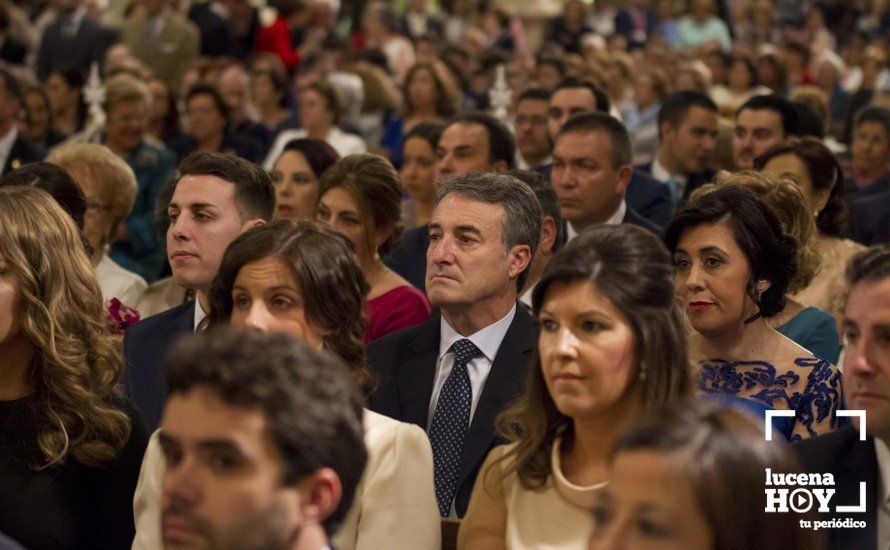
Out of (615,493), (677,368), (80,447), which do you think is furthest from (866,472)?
(80,447)

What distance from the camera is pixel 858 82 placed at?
14.4m

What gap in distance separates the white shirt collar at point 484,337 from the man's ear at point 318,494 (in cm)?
185

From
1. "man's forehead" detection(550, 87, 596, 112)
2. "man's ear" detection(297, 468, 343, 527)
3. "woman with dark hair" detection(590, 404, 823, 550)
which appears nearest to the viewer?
"woman with dark hair" detection(590, 404, 823, 550)

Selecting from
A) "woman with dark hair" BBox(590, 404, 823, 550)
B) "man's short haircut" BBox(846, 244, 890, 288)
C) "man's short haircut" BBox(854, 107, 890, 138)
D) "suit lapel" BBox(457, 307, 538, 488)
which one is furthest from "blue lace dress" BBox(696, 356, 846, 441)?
"man's short haircut" BBox(854, 107, 890, 138)

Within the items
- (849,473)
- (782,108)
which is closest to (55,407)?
(849,473)

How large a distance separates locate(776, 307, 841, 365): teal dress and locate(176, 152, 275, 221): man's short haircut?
1801 mm

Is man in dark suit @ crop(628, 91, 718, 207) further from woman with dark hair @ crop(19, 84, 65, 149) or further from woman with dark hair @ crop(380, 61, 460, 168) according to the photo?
woman with dark hair @ crop(19, 84, 65, 149)

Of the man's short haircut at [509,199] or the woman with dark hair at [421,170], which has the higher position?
the woman with dark hair at [421,170]

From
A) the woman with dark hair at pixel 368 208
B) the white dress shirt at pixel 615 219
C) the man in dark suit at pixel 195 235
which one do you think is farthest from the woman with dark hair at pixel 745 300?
the white dress shirt at pixel 615 219

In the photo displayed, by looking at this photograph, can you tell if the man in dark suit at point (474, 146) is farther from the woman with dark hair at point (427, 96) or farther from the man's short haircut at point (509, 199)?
the woman with dark hair at point (427, 96)

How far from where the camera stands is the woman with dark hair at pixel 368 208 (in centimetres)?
532

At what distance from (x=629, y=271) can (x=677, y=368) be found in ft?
0.77

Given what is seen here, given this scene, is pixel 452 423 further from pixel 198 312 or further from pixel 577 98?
pixel 577 98

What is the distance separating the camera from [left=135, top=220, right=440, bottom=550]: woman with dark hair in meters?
3.09
